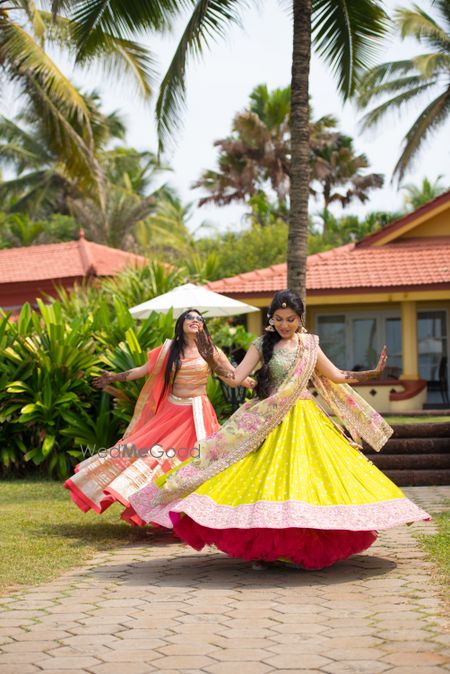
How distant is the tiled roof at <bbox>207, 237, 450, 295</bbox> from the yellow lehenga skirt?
13365 mm

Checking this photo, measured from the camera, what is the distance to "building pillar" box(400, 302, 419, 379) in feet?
64.8

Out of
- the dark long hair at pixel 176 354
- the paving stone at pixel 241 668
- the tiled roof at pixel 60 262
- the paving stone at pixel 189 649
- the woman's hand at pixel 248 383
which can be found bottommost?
the paving stone at pixel 189 649

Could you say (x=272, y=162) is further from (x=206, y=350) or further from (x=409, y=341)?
(x=206, y=350)

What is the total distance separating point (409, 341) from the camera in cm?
2000

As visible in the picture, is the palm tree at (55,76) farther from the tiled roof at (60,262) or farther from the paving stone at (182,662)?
the paving stone at (182,662)

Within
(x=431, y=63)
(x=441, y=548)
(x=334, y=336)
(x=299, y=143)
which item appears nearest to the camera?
(x=441, y=548)

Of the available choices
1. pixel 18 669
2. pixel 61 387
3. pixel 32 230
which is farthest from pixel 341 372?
pixel 32 230

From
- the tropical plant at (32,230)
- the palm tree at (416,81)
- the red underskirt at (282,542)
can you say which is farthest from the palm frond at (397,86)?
the red underskirt at (282,542)

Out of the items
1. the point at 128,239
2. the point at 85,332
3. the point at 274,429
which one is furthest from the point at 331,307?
the point at 128,239

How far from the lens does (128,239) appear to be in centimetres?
3916

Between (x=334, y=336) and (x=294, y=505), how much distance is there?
16133 mm

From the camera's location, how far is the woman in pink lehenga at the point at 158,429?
7891mm

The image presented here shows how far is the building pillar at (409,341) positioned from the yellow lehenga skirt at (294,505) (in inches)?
538

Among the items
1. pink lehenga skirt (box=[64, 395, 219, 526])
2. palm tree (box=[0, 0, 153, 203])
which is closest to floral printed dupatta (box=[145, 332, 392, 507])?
pink lehenga skirt (box=[64, 395, 219, 526])
